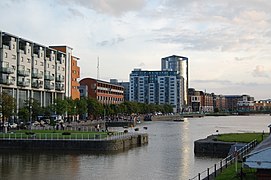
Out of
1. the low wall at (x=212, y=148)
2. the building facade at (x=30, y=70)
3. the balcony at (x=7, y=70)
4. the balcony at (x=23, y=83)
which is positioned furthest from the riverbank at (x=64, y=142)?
the balcony at (x=23, y=83)

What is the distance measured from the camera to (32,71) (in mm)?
112062

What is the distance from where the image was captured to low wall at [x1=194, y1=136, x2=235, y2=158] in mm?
54719

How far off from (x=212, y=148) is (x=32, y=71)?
6802cm

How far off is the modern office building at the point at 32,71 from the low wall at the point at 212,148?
5616 cm

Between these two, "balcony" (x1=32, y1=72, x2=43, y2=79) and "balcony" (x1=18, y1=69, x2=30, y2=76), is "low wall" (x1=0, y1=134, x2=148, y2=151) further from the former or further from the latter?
"balcony" (x1=32, y1=72, x2=43, y2=79)

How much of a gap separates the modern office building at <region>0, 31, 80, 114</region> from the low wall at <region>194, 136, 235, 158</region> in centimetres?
5616

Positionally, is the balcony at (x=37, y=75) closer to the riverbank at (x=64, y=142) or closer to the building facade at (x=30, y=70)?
the building facade at (x=30, y=70)

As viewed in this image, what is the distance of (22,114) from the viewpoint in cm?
Result: 9412

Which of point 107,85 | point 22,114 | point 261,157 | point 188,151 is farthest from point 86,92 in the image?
point 261,157

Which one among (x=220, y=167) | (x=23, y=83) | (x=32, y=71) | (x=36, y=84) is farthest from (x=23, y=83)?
(x=220, y=167)

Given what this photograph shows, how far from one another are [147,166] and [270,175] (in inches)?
1143

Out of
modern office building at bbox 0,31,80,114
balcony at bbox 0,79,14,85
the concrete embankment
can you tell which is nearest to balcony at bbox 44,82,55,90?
modern office building at bbox 0,31,80,114

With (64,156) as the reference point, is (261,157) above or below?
above

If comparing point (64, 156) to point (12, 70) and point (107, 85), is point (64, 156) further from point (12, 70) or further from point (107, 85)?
point (107, 85)
